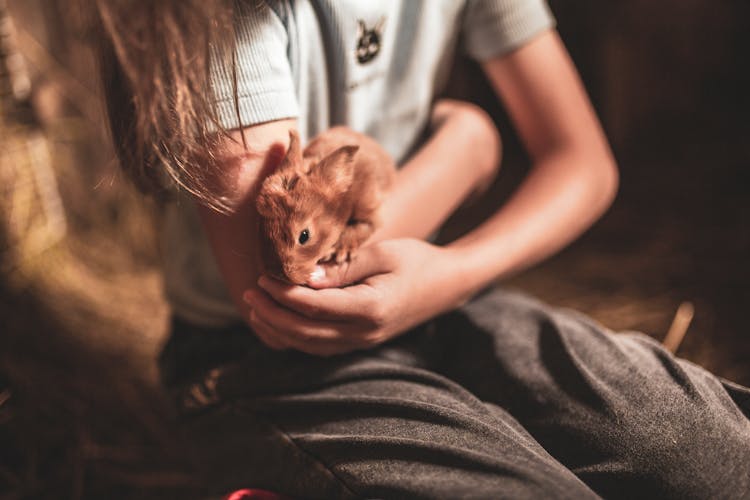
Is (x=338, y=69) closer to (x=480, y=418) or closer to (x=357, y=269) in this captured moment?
(x=357, y=269)

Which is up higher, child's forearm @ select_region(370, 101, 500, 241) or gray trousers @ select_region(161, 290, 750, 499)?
child's forearm @ select_region(370, 101, 500, 241)

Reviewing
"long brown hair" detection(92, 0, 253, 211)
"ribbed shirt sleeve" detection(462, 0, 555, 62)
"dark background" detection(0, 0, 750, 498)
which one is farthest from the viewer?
"dark background" detection(0, 0, 750, 498)

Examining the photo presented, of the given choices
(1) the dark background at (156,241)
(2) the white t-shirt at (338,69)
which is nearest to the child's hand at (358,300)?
(2) the white t-shirt at (338,69)

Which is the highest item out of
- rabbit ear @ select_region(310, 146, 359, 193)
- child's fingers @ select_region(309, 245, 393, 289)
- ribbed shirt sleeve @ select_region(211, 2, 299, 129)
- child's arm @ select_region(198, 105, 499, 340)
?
ribbed shirt sleeve @ select_region(211, 2, 299, 129)

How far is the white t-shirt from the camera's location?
734 millimetres

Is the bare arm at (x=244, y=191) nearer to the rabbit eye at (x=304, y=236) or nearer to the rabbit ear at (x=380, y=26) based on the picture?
the rabbit eye at (x=304, y=236)

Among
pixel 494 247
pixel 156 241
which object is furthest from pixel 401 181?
pixel 156 241

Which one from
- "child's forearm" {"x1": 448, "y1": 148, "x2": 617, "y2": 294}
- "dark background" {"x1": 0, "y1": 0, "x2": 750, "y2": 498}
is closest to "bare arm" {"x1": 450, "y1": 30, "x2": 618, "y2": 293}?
"child's forearm" {"x1": 448, "y1": 148, "x2": 617, "y2": 294}

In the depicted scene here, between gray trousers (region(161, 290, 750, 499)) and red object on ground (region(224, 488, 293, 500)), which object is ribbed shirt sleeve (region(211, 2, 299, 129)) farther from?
red object on ground (region(224, 488, 293, 500))

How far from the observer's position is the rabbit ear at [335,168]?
0.67 meters

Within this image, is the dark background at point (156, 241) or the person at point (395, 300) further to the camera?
the dark background at point (156, 241)

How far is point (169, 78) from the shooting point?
0.68 m

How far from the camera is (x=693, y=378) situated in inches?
29.2

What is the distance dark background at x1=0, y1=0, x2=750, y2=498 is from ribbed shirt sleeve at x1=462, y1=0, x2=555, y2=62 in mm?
752
